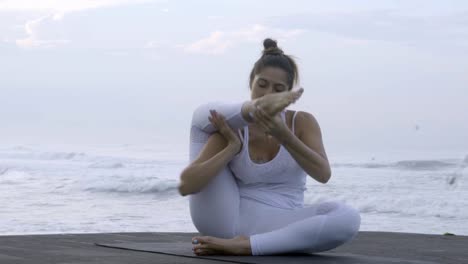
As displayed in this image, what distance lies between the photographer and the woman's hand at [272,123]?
3.37 metres

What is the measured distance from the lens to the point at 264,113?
3.36 metres

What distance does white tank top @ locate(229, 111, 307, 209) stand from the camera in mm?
3664

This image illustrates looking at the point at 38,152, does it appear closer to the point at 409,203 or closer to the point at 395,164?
the point at 395,164

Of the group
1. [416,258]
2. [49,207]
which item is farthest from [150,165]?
[416,258]

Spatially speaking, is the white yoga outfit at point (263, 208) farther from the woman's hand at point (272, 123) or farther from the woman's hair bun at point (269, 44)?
the woman's hair bun at point (269, 44)

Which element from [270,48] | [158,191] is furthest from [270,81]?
[158,191]

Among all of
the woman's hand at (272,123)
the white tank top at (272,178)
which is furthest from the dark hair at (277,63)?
the woman's hand at (272,123)

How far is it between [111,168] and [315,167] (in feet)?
70.6

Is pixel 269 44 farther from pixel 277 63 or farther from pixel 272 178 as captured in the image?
pixel 272 178

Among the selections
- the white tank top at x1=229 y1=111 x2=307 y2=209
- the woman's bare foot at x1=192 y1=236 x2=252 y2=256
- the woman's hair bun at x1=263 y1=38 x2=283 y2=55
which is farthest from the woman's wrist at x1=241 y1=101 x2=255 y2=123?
the woman's bare foot at x1=192 y1=236 x2=252 y2=256

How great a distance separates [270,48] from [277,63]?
0.15 metres

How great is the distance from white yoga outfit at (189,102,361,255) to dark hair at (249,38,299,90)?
0.23 metres

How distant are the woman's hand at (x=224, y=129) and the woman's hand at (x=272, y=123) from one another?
0.18 metres

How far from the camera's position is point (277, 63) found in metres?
3.62
